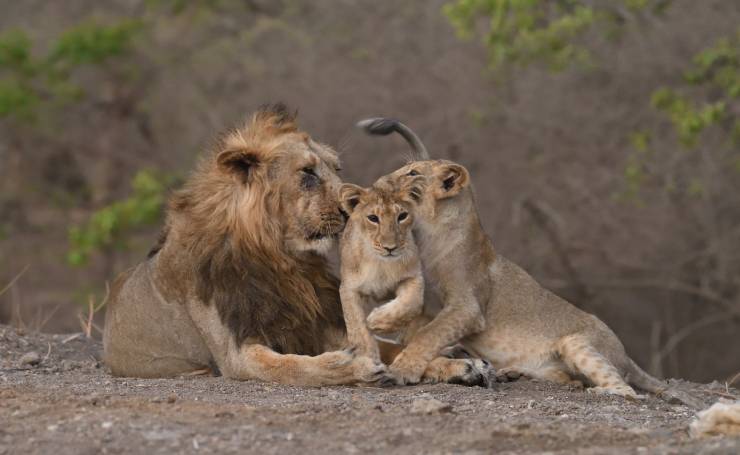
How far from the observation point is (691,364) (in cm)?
1468

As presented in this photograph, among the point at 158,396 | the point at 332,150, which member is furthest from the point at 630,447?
the point at 332,150

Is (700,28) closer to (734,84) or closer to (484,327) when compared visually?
(734,84)

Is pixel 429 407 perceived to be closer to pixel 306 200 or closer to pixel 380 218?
pixel 380 218

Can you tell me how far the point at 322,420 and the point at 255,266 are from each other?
54.5 inches

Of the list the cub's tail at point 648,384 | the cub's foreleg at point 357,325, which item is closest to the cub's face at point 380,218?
the cub's foreleg at point 357,325

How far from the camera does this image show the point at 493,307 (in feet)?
21.3

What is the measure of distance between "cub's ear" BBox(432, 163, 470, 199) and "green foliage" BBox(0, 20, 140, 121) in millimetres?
14330

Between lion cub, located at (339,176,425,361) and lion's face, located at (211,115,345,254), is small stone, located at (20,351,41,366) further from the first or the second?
lion cub, located at (339,176,425,361)

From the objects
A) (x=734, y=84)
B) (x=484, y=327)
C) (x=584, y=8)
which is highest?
(x=584, y=8)

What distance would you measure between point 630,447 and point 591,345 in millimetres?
1937

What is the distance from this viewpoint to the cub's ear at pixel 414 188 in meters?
6.20

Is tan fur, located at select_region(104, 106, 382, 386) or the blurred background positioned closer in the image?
tan fur, located at select_region(104, 106, 382, 386)

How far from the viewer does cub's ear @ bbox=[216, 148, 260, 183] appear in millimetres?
6129

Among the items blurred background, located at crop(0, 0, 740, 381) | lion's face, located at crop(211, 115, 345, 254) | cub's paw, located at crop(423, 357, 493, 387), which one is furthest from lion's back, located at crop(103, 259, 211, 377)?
blurred background, located at crop(0, 0, 740, 381)
